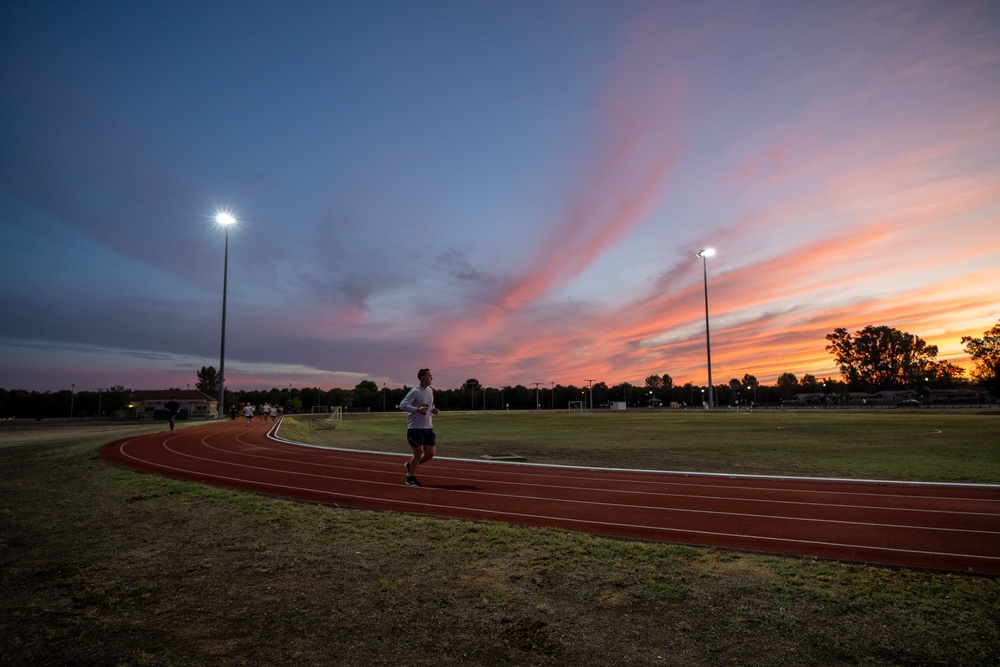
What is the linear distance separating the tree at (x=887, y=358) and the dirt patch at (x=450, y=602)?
146 meters

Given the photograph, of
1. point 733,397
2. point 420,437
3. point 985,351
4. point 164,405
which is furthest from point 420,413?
point 733,397

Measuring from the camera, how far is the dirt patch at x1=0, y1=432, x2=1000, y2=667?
3.53m

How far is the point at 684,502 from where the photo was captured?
864 cm

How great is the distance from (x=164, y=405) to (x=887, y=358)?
148m

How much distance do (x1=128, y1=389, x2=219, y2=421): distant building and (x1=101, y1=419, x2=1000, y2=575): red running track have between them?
1670 inches

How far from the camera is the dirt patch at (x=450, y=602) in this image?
3.53 m

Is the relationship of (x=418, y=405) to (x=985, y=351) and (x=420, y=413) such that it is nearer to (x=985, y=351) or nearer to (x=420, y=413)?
(x=420, y=413)

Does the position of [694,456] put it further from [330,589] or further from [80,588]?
[80,588]

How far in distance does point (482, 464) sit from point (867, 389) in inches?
5551

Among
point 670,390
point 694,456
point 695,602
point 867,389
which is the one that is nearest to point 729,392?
point 670,390

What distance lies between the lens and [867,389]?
123m

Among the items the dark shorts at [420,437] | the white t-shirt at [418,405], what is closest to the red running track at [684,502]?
the dark shorts at [420,437]

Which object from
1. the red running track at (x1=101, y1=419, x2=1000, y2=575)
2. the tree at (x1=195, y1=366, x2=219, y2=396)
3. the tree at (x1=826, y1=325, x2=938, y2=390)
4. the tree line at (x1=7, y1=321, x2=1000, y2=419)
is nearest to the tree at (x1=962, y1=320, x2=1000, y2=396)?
the tree line at (x1=7, y1=321, x2=1000, y2=419)

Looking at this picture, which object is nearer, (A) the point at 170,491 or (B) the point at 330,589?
(B) the point at 330,589
